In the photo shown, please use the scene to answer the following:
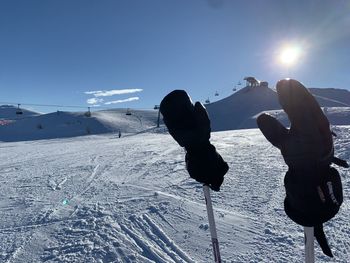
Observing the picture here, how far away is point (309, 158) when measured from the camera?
1.75 m

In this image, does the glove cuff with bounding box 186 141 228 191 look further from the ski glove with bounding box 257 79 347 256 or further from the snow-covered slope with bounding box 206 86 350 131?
the snow-covered slope with bounding box 206 86 350 131

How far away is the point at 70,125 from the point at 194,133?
44.4 meters

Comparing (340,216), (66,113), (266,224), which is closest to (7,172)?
(266,224)

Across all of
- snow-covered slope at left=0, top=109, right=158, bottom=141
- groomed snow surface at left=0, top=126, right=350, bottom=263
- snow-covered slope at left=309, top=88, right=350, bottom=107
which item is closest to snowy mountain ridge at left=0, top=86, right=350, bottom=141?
snow-covered slope at left=0, top=109, right=158, bottom=141

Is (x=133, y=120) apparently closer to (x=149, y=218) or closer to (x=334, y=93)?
(x=149, y=218)

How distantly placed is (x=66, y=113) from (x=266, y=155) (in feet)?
154

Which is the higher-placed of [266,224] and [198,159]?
[198,159]

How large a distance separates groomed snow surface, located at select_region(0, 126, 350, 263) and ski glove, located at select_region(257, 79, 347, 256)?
2.52 meters

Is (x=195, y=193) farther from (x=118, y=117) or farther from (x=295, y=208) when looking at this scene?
(x=118, y=117)

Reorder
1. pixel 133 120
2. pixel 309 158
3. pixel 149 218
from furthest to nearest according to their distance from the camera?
pixel 133 120, pixel 149 218, pixel 309 158

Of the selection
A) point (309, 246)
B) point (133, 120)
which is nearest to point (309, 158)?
point (309, 246)

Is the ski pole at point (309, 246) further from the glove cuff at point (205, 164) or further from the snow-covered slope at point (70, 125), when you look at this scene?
the snow-covered slope at point (70, 125)

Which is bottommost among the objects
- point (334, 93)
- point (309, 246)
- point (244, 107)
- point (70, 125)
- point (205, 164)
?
point (309, 246)

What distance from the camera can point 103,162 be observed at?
11.5 metres
